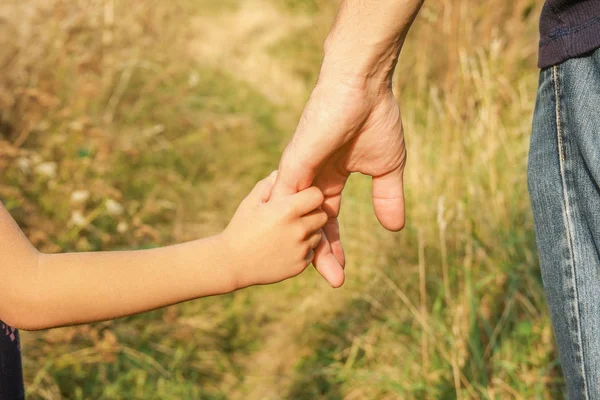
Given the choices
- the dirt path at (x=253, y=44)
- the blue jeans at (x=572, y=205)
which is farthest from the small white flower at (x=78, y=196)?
the dirt path at (x=253, y=44)

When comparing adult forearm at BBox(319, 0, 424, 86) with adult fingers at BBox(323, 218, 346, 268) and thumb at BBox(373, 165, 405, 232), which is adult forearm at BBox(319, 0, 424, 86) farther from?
adult fingers at BBox(323, 218, 346, 268)

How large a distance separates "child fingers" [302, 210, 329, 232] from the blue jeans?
15.1 inches

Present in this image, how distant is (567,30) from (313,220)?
0.54 meters

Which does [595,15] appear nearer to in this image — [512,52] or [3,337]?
[3,337]

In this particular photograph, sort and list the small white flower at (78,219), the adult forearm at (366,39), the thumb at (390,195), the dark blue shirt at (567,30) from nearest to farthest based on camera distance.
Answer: the dark blue shirt at (567,30) → the adult forearm at (366,39) → the thumb at (390,195) → the small white flower at (78,219)

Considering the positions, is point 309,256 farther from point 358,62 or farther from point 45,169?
point 45,169

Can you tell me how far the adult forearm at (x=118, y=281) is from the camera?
115 cm

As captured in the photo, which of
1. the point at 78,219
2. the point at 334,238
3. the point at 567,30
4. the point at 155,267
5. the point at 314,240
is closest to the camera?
the point at 567,30

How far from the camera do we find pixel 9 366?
1.27 metres

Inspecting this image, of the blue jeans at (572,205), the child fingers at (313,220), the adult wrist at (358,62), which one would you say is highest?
the adult wrist at (358,62)

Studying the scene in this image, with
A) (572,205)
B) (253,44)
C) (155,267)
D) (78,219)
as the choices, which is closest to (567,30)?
(572,205)

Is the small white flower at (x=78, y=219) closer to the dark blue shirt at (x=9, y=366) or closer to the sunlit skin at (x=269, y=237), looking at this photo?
the dark blue shirt at (x=9, y=366)

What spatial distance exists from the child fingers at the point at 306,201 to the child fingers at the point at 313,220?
19 mm

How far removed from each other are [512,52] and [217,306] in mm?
2277
